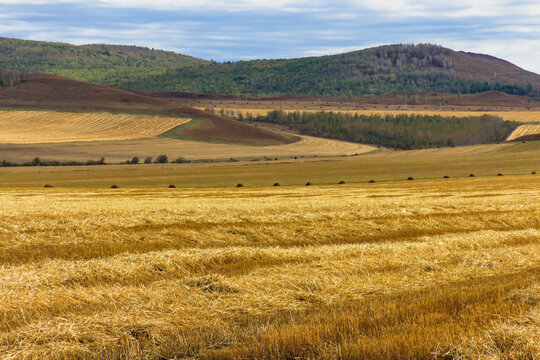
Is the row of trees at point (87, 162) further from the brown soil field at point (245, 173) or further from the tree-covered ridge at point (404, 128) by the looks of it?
the tree-covered ridge at point (404, 128)

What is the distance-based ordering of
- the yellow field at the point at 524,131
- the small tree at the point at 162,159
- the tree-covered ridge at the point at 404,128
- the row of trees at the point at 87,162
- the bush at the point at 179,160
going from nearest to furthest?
the row of trees at the point at 87,162
the small tree at the point at 162,159
the bush at the point at 179,160
the yellow field at the point at 524,131
the tree-covered ridge at the point at 404,128

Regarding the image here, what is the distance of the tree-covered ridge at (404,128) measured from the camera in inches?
6324

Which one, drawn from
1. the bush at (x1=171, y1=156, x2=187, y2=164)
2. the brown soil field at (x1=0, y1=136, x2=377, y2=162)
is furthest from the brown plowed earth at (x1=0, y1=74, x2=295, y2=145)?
the bush at (x1=171, y1=156, x2=187, y2=164)

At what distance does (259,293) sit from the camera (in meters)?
10.0

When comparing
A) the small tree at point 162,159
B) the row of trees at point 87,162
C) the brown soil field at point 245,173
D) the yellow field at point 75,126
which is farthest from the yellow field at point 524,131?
the small tree at point 162,159

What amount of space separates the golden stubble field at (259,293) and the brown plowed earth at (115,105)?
421 ft

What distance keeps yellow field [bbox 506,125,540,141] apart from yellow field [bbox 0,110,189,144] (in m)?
92.6

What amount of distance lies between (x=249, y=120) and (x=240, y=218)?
569 ft

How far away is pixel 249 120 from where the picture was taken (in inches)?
7628

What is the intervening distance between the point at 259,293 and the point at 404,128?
542 feet

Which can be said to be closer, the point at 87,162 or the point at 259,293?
the point at 259,293

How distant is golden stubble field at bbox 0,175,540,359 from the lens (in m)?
7.18

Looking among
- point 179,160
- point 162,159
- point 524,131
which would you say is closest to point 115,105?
point 179,160

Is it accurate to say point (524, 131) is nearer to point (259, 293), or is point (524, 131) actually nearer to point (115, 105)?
point (115, 105)
